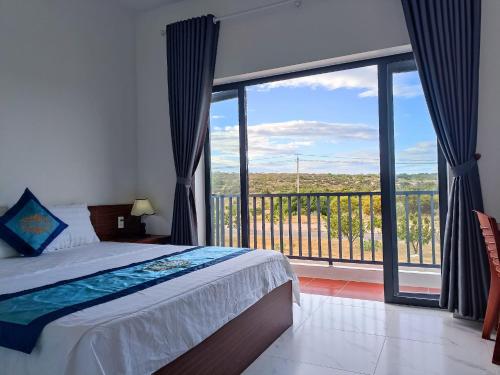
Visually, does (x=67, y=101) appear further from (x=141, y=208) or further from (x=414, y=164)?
(x=414, y=164)

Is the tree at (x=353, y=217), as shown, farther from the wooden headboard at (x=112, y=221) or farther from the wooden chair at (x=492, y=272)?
the wooden headboard at (x=112, y=221)

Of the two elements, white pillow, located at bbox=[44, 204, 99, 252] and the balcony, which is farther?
the balcony

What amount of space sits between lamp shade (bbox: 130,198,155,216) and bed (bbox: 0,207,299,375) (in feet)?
3.31

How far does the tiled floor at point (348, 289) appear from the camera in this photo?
3.43 meters

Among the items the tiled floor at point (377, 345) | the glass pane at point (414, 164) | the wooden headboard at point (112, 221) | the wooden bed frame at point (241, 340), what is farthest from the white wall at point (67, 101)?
the glass pane at point (414, 164)

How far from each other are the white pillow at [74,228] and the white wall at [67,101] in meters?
0.20

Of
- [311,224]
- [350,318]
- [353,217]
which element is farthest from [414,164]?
[311,224]

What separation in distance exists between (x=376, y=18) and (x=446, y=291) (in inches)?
91.6

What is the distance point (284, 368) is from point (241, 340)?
31 cm

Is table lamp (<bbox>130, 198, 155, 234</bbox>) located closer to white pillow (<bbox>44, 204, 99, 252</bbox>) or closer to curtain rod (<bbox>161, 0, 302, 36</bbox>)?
white pillow (<bbox>44, 204, 99, 252</bbox>)

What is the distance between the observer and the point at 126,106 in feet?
13.6

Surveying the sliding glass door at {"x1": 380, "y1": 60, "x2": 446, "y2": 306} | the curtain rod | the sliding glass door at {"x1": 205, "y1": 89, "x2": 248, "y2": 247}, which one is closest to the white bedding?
the sliding glass door at {"x1": 380, "y1": 60, "x2": 446, "y2": 306}

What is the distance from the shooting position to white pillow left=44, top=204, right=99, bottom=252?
2995 millimetres

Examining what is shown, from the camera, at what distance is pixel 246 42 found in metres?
3.70
